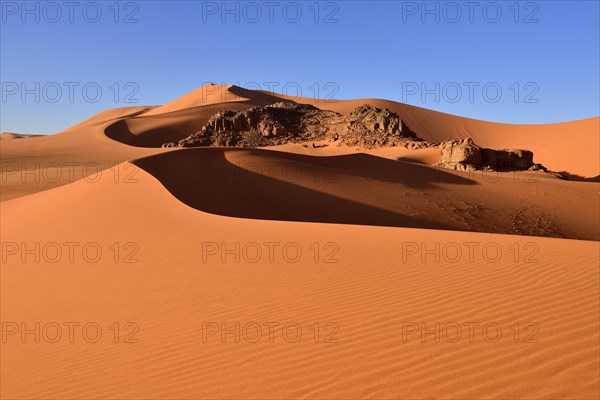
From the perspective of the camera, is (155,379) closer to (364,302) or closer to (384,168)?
(364,302)

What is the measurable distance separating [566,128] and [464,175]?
4046cm

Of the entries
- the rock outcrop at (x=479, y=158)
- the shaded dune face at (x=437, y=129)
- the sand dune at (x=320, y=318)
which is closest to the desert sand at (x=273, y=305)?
the sand dune at (x=320, y=318)

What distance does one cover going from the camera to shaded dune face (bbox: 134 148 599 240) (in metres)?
15.2

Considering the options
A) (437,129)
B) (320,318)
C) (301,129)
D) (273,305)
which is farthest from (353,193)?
(437,129)

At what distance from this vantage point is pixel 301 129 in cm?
3362

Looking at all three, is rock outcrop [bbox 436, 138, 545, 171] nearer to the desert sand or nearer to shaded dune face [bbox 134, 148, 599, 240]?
shaded dune face [bbox 134, 148, 599, 240]

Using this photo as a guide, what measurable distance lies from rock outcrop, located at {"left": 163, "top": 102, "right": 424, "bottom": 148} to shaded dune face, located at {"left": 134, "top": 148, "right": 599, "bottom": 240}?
8532 mm

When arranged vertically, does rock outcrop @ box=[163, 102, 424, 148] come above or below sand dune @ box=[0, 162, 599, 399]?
above

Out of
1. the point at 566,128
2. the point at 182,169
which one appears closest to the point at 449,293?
the point at 182,169

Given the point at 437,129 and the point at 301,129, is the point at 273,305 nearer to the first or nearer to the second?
the point at 301,129

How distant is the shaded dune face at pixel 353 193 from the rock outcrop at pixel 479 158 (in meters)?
3.50

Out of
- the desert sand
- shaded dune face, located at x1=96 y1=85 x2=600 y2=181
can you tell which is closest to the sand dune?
the desert sand

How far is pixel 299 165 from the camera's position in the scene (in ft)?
65.0

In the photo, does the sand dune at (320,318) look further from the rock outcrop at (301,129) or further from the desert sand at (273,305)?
the rock outcrop at (301,129)
